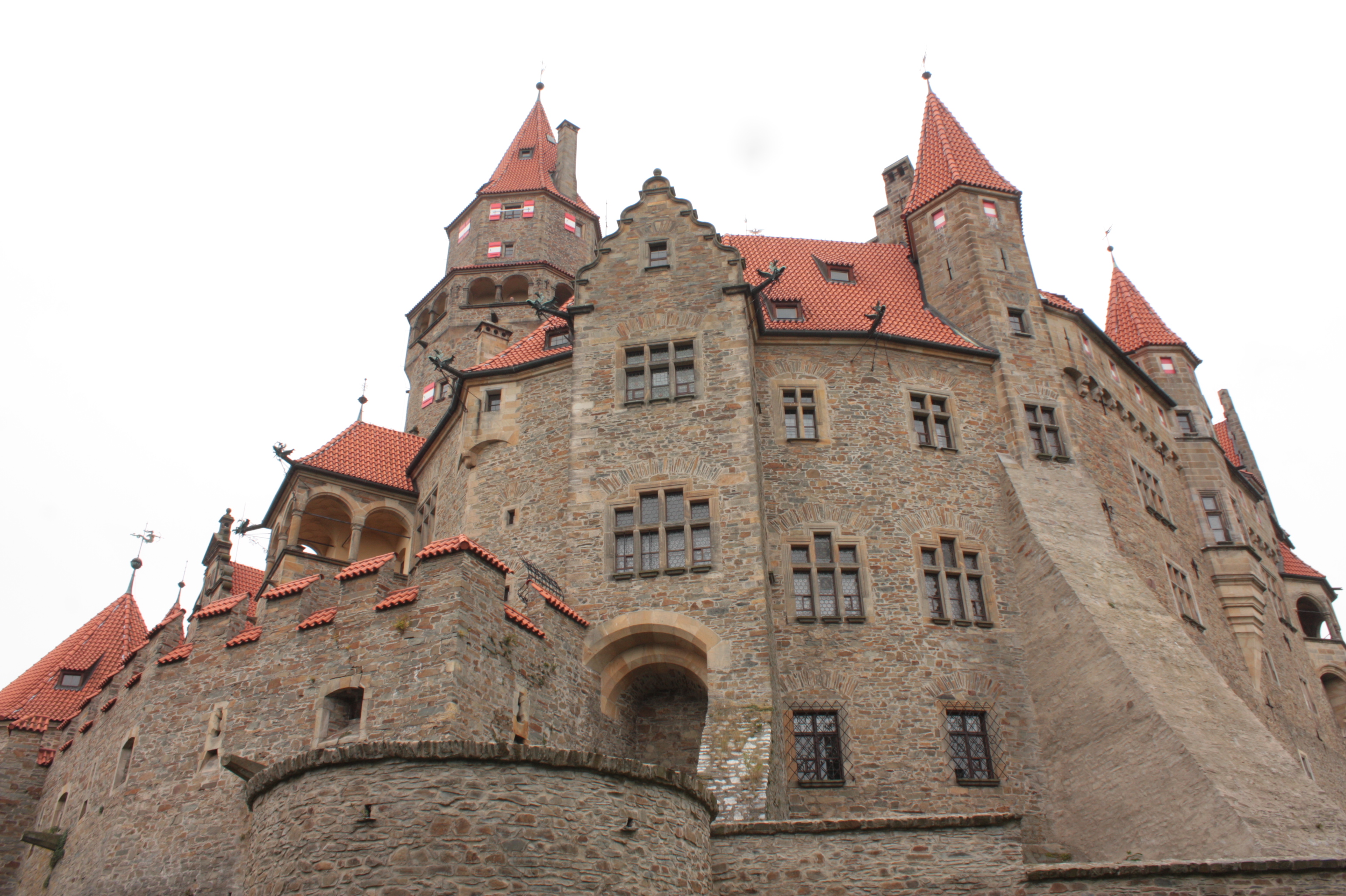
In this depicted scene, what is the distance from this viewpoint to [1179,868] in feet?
41.8

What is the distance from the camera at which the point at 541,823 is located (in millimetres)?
11039

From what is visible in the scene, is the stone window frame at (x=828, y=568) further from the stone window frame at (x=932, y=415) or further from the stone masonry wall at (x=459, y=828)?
the stone masonry wall at (x=459, y=828)

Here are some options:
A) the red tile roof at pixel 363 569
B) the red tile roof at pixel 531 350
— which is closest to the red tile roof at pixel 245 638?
the red tile roof at pixel 363 569

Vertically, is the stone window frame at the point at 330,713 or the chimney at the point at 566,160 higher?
the chimney at the point at 566,160

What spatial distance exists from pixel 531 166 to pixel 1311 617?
3277 centimetres

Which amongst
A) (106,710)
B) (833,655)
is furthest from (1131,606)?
(106,710)

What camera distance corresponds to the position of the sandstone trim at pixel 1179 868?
41.5 feet

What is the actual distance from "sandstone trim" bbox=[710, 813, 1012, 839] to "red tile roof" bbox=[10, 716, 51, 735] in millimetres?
21135

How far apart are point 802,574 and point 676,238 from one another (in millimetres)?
7847

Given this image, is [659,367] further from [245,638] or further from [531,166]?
[531,166]

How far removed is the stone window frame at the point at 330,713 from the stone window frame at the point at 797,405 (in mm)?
10135

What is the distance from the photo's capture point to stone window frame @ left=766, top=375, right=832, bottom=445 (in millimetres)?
22328

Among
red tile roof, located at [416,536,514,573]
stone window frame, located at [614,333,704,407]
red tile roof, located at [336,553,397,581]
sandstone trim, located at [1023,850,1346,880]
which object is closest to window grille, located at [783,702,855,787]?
sandstone trim, located at [1023,850,1346,880]

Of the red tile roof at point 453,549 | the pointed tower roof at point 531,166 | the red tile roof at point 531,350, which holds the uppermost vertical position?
the pointed tower roof at point 531,166
